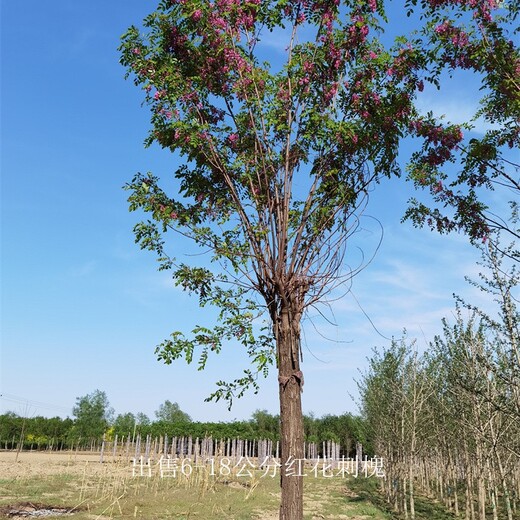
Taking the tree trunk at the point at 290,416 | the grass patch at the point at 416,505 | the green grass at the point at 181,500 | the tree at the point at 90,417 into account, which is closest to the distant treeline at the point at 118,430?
the tree at the point at 90,417

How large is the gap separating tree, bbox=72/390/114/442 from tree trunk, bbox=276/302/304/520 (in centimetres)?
5970

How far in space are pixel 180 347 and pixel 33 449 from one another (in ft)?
231

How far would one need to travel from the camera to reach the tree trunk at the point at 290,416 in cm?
616

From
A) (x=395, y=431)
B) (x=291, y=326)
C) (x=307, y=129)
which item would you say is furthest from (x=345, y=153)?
(x=395, y=431)

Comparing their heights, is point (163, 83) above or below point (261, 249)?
above

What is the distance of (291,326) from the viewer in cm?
667

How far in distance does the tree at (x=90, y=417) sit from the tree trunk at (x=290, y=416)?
59.7 m

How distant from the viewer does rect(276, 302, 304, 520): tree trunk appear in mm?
6164

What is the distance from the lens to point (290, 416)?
6.38 meters

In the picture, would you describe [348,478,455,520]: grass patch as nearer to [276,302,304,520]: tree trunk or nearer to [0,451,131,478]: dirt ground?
[0,451,131,478]: dirt ground

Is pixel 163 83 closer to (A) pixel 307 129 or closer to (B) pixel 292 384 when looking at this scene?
(A) pixel 307 129

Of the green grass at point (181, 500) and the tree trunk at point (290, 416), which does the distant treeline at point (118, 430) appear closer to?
the green grass at point (181, 500)

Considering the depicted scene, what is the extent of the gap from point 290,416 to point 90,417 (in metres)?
76.1

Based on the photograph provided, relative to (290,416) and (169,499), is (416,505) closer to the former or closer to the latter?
(169,499)
